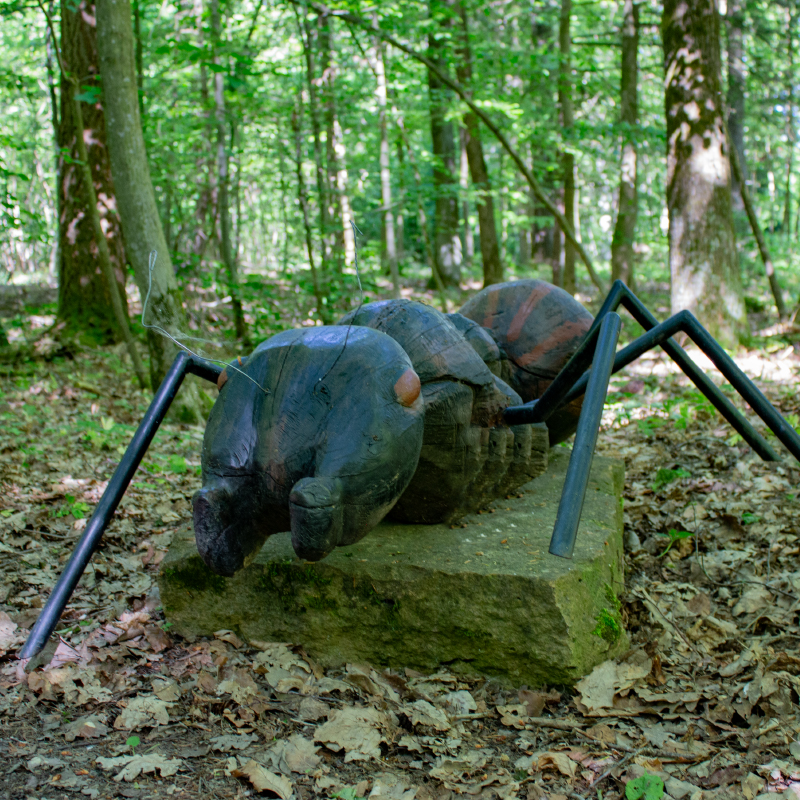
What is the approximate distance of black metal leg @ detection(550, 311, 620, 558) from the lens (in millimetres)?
1932

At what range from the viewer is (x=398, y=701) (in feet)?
8.09

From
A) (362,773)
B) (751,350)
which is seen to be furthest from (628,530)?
(751,350)

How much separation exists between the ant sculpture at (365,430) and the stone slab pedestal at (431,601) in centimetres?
34

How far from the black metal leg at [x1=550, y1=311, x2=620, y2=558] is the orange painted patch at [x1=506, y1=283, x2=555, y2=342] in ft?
3.87

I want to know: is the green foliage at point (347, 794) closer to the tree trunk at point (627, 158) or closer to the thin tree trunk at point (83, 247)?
the thin tree trunk at point (83, 247)

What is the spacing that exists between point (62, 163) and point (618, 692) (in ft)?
27.1

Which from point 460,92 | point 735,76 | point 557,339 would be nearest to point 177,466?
point 557,339

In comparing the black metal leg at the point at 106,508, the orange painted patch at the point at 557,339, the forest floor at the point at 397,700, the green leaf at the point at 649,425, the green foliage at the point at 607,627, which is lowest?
the forest floor at the point at 397,700

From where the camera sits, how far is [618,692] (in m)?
2.45

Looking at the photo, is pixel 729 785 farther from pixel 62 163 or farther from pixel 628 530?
pixel 62 163

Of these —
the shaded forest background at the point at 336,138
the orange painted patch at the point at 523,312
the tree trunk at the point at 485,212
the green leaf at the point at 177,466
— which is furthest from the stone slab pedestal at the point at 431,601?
the tree trunk at the point at 485,212

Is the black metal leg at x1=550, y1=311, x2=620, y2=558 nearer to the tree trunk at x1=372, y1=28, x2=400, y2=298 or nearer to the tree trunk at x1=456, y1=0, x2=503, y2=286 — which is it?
the tree trunk at x1=372, y1=28, x2=400, y2=298

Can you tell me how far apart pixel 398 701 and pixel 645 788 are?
88 cm

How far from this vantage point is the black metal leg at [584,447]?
6.34 ft
